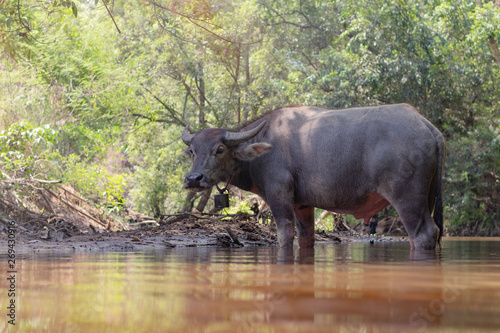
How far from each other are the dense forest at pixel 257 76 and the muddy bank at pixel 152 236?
565cm

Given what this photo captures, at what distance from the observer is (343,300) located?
1959 mm

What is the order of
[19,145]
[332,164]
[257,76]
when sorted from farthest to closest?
1. [257,76]
2. [19,145]
3. [332,164]

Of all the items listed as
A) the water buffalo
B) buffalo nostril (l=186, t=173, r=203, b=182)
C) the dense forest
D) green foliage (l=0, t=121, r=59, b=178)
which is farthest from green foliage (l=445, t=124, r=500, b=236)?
green foliage (l=0, t=121, r=59, b=178)

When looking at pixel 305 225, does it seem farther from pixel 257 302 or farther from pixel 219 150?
pixel 257 302

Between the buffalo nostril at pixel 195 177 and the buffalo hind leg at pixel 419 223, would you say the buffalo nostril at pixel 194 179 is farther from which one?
the buffalo hind leg at pixel 419 223

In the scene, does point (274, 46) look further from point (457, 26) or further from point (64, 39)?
point (64, 39)

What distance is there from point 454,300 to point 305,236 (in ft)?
18.9

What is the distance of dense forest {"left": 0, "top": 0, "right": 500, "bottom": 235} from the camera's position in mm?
16562

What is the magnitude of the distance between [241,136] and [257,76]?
16443 mm

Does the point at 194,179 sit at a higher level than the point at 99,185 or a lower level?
lower

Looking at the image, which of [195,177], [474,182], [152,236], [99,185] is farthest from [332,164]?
[474,182]

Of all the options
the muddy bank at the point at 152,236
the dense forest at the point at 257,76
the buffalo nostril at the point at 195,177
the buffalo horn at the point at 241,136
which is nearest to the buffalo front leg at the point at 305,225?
the muddy bank at the point at 152,236

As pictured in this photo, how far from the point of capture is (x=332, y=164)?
266 inches

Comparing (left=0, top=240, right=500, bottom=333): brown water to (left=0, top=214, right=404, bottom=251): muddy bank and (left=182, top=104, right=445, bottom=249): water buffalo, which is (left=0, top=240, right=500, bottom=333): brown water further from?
(left=0, top=214, right=404, bottom=251): muddy bank
